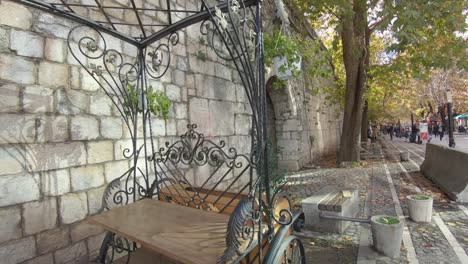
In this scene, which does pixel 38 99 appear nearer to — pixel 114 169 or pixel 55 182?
pixel 55 182

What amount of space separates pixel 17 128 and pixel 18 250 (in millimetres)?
1012

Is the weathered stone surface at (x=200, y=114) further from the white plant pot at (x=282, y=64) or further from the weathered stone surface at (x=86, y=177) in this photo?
the white plant pot at (x=282, y=64)

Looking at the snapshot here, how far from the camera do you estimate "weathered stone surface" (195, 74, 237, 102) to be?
464cm

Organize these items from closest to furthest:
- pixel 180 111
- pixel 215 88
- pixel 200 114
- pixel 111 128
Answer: pixel 111 128 < pixel 180 111 < pixel 200 114 < pixel 215 88

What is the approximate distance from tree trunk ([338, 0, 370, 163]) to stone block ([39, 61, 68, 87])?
746cm

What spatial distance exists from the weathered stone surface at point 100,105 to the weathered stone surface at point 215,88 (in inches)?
66.9

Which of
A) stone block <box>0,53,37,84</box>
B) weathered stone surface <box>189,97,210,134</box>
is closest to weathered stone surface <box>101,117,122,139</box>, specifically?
stone block <box>0,53,37,84</box>

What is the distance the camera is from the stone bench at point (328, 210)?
3.56m

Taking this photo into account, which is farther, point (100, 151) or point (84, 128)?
point (100, 151)

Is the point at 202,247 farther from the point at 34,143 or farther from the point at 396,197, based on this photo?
the point at 396,197

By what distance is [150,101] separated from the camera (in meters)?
3.40

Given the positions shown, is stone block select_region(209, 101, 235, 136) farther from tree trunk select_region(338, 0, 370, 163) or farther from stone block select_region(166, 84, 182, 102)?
tree trunk select_region(338, 0, 370, 163)

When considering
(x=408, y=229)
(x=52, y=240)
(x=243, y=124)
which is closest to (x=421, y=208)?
(x=408, y=229)

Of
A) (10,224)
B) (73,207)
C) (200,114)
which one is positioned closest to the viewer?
(10,224)
